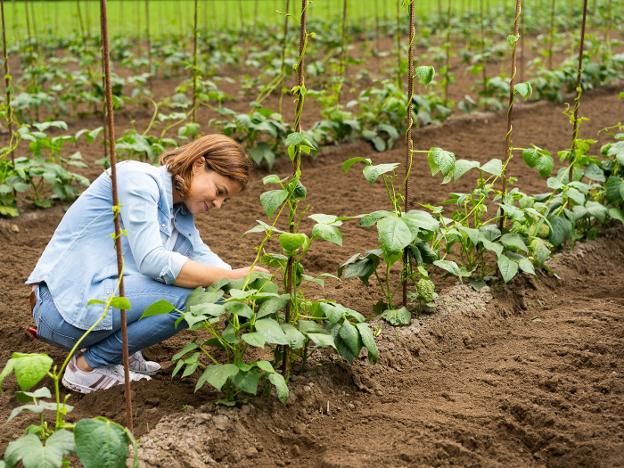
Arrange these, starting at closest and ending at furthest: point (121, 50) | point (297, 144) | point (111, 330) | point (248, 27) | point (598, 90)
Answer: point (297, 144) → point (111, 330) → point (598, 90) → point (121, 50) → point (248, 27)

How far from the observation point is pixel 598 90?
852cm

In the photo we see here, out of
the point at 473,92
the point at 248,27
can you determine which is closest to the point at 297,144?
the point at 473,92

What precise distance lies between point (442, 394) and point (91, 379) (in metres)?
1.25

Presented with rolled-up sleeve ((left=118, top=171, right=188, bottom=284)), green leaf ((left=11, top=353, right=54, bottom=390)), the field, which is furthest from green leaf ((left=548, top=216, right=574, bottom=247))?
green leaf ((left=11, top=353, right=54, bottom=390))

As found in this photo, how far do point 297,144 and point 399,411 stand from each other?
0.98m

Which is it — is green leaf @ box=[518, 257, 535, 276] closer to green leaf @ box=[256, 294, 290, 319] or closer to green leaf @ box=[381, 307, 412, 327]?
green leaf @ box=[381, 307, 412, 327]

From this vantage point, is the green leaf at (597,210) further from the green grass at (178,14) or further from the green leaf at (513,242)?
the green grass at (178,14)

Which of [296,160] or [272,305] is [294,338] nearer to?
[272,305]

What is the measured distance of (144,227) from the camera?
295 centimetres

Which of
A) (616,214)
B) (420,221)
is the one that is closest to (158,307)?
(420,221)

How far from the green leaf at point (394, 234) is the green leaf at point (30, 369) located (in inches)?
49.8

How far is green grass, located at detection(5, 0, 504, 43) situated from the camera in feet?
44.4

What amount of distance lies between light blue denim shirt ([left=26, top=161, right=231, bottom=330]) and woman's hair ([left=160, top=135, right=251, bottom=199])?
1.8 inches

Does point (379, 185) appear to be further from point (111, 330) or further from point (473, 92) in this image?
point (473, 92)
